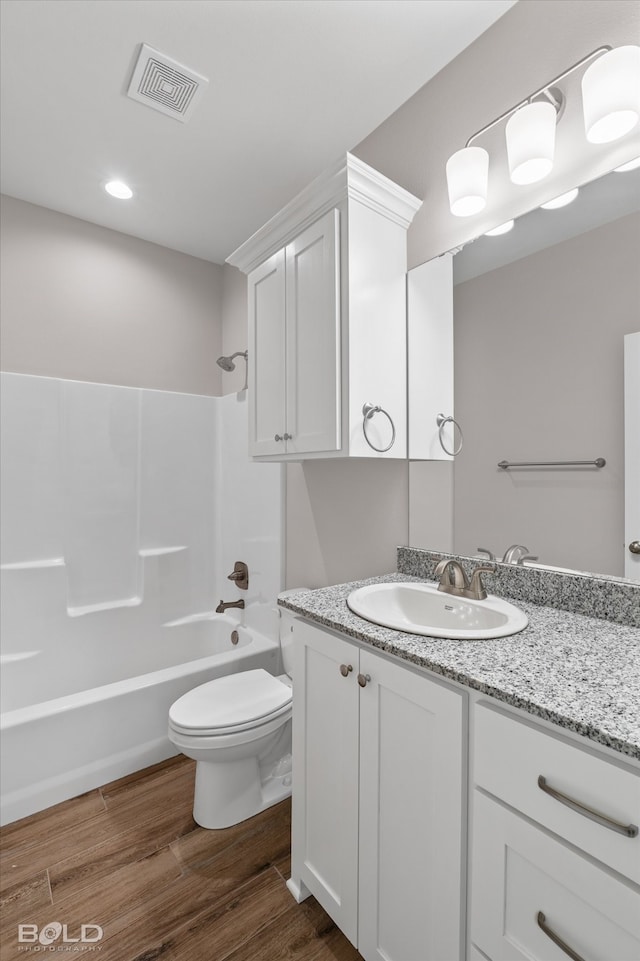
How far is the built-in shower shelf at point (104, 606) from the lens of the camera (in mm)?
2352

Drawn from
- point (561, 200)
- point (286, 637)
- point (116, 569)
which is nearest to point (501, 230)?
point (561, 200)

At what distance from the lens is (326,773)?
119cm

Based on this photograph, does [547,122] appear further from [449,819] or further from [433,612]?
[449,819]

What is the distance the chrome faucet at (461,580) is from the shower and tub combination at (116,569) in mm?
1153

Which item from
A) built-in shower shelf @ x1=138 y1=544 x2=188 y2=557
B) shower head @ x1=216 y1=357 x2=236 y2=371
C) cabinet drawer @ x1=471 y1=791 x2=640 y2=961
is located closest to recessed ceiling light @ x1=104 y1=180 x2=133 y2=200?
shower head @ x1=216 y1=357 x2=236 y2=371

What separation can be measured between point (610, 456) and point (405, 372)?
2.27 ft

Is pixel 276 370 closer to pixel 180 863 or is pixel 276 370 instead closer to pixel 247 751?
pixel 247 751

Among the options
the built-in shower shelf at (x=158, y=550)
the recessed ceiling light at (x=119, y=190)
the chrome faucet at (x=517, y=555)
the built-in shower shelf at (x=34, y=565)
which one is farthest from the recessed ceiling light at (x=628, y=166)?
the built-in shower shelf at (x=34, y=565)

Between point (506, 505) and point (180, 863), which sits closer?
point (506, 505)

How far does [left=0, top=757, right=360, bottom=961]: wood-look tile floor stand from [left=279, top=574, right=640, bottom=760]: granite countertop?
0.90m

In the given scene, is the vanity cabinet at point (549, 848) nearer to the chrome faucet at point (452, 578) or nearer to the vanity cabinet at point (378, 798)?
the vanity cabinet at point (378, 798)

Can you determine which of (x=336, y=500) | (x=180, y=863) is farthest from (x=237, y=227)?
(x=180, y=863)

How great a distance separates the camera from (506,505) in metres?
1.32

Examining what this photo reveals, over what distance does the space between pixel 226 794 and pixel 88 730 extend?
0.63 metres
